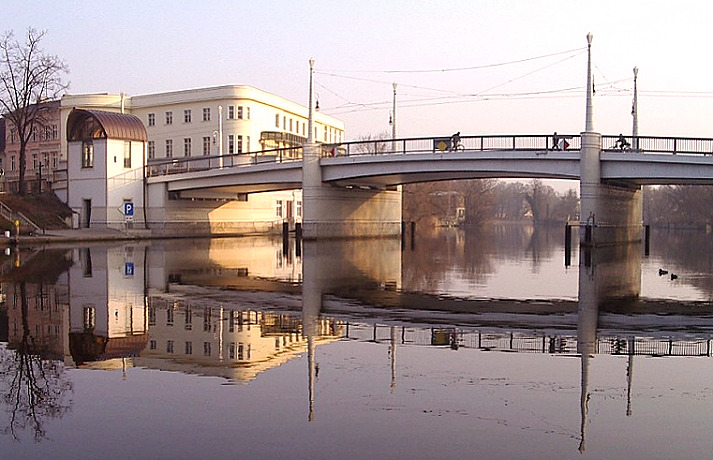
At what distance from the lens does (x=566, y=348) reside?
12141mm

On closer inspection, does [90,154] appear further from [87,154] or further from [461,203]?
[461,203]

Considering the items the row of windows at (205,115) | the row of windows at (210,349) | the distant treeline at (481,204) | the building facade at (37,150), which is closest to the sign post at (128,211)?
the row of windows at (205,115)

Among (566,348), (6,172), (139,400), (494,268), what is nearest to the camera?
(139,400)

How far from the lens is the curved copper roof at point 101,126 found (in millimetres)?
55156

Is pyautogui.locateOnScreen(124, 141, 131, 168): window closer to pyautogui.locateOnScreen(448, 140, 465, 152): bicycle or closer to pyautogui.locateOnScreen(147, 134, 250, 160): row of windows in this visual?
pyautogui.locateOnScreen(147, 134, 250, 160): row of windows

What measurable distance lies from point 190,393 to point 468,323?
7.37 m

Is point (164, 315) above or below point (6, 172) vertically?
below

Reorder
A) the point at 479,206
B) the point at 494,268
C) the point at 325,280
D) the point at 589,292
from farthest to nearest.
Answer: the point at 479,206 < the point at 494,268 < the point at 325,280 < the point at 589,292

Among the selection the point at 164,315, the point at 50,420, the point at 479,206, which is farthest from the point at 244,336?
the point at 479,206

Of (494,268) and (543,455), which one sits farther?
(494,268)

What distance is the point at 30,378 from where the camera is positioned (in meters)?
9.45

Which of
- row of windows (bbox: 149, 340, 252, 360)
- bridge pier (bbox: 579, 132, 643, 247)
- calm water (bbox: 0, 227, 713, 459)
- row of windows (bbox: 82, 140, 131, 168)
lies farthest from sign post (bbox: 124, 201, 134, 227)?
row of windows (bbox: 149, 340, 252, 360)

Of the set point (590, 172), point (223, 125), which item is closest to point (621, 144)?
point (590, 172)

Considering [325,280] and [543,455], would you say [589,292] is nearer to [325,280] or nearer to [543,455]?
[325,280]
